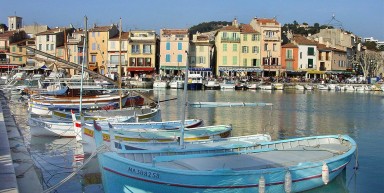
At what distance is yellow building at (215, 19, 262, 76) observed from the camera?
275 ft

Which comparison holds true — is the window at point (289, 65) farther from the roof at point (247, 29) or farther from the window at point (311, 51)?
the roof at point (247, 29)

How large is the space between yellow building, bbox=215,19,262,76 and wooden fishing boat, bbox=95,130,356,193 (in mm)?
66820

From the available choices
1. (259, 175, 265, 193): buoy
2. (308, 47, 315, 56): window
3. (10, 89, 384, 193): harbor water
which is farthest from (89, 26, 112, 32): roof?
(259, 175, 265, 193): buoy

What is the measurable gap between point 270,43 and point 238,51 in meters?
5.86

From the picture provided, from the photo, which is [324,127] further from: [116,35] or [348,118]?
[116,35]

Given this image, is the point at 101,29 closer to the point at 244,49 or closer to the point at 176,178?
the point at 244,49

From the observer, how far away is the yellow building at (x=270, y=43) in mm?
83625

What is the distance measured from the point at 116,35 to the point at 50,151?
215 ft

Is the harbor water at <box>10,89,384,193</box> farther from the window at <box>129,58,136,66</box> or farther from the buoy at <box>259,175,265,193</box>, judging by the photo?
the window at <box>129,58,136,66</box>

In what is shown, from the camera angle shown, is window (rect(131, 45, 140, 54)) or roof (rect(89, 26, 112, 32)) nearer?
window (rect(131, 45, 140, 54))

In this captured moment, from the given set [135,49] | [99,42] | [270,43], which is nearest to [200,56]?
[135,49]

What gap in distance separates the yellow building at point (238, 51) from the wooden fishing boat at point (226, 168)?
66.8 metres

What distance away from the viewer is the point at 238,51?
84000 millimetres

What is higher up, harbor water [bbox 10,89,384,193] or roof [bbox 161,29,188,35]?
roof [bbox 161,29,188,35]
